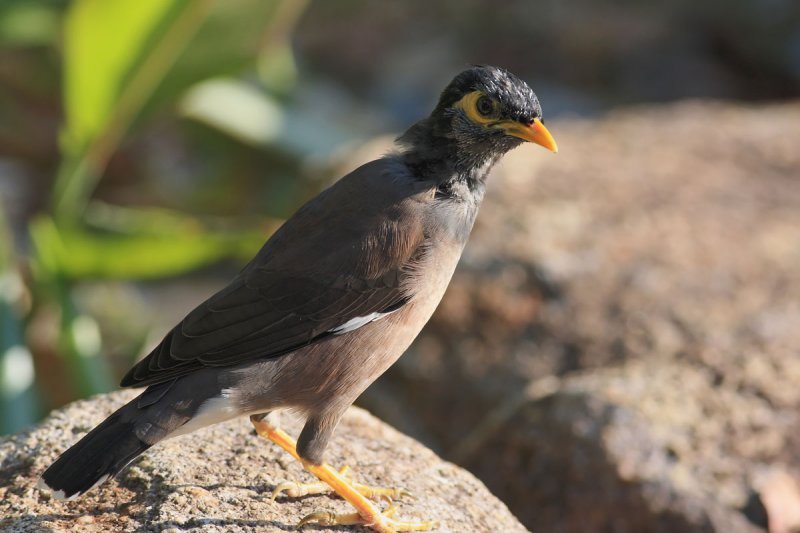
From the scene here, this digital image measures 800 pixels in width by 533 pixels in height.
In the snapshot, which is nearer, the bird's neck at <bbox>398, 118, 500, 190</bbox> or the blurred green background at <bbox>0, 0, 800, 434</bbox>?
the bird's neck at <bbox>398, 118, 500, 190</bbox>

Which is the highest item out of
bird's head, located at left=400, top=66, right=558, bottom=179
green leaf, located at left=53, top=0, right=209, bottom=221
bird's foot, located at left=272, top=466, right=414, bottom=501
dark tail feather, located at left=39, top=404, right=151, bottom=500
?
bird's head, located at left=400, top=66, right=558, bottom=179

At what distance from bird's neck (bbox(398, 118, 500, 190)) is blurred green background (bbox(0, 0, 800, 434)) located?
239cm

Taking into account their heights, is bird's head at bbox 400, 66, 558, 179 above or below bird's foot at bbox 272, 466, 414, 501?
above

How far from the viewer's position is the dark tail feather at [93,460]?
333 centimetres

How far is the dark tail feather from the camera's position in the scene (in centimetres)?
333

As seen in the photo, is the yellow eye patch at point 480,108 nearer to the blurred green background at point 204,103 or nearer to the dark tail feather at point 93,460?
the dark tail feather at point 93,460

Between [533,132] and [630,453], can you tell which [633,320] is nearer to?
[630,453]

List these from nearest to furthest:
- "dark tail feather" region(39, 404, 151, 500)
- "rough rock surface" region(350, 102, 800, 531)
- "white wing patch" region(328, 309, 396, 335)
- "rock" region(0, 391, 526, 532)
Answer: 1. "dark tail feather" region(39, 404, 151, 500)
2. "rock" region(0, 391, 526, 532)
3. "white wing patch" region(328, 309, 396, 335)
4. "rough rock surface" region(350, 102, 800, 531)

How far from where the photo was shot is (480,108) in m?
3.89

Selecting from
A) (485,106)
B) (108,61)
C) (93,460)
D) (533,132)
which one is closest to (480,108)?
(485,106)

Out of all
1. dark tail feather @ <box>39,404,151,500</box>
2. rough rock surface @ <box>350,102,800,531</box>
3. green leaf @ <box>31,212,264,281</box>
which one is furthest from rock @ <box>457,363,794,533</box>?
green leaf @ <box>31,212,264,281</box>

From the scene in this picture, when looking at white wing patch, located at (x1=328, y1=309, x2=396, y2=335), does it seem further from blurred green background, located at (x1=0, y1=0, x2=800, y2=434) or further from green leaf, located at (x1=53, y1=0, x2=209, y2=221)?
green leaf, located at (x1=53, y1=0, x2=209, y2=221)

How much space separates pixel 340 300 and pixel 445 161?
652 millimetres

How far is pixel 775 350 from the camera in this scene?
5309 millimetres
